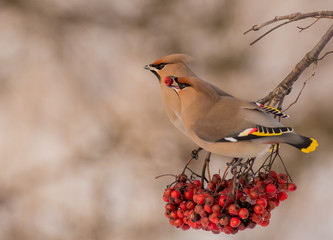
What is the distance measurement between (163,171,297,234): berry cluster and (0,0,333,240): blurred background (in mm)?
1341

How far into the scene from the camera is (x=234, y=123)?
0.86 m

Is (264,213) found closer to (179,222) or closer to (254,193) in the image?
(254,193)

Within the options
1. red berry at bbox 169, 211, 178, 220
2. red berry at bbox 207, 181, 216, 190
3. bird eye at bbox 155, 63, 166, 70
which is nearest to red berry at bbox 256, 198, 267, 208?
red berry at bbox 207, 181, 216, 190

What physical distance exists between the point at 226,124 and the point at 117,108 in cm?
168

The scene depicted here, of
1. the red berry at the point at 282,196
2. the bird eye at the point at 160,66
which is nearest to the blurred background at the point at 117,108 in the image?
the red berry at the point at 282,196

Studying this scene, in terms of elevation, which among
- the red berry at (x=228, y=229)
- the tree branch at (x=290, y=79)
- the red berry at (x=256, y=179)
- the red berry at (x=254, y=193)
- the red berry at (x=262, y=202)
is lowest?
the red berry at (x=228, y=229)

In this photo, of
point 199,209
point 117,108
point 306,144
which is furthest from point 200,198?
point 117,108

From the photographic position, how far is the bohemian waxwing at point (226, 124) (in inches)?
31.9

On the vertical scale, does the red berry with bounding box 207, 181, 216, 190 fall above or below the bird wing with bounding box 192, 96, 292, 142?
below

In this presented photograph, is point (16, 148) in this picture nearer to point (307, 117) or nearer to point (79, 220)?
point (79, 220)

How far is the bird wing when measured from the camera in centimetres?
83

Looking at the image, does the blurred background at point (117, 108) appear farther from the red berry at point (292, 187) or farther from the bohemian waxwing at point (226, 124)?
the bohemian waxwing at point (226, 124)

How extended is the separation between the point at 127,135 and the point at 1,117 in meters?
0.74

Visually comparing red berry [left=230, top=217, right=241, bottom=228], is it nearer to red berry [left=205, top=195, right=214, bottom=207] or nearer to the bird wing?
red berry [left=205, top=195, right=214, bottom=207]
